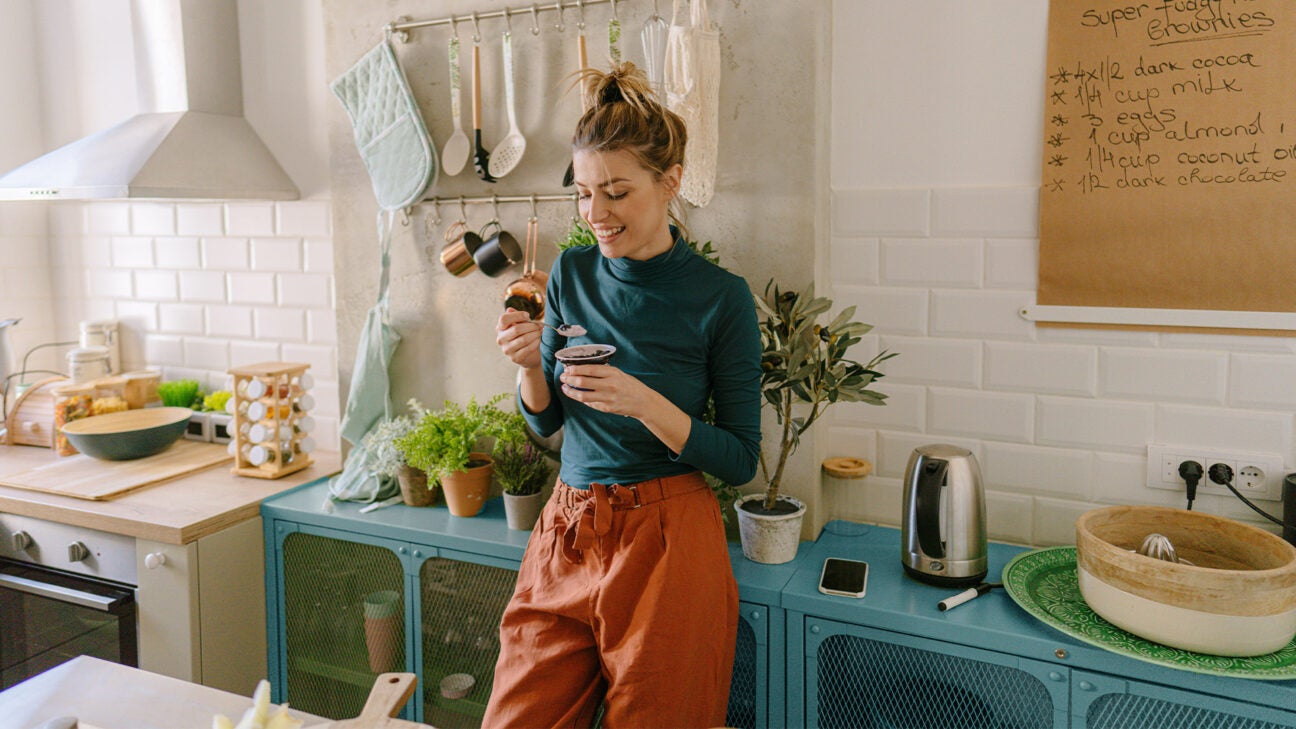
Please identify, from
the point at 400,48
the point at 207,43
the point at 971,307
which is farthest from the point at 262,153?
the point at 971,307

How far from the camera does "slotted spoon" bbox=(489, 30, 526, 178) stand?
2279mm

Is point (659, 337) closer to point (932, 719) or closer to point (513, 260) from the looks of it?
point (513, 260)

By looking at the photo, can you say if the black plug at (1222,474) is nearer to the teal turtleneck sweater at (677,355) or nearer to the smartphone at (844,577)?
the smartphone at (844,577)

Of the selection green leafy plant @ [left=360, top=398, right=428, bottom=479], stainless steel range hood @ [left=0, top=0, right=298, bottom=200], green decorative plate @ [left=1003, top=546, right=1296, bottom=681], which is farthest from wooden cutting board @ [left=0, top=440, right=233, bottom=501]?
green decorative plate @ [left=1003, top=546, right=1296, bottom=681]

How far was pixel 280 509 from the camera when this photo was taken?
2.37 m

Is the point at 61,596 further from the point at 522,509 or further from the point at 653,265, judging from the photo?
the point at 653,265

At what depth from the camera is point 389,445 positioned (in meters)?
2.38

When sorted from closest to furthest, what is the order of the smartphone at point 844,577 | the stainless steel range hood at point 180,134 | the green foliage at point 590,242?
the smartphone at point 844,577 → the green foliage at point 590,242 → the stainless steel range hood at point 180,134

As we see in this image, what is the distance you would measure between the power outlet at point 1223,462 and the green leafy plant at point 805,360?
2.00 feet

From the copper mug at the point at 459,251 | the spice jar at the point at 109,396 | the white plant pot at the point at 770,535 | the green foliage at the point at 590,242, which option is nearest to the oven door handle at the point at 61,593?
the spice jar at the point at 109,396

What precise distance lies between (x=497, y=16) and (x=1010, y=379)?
1.56m

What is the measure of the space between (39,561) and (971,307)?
250 cm

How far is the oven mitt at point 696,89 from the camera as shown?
76.9 inches

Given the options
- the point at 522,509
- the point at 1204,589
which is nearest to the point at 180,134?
the point at 522,509
